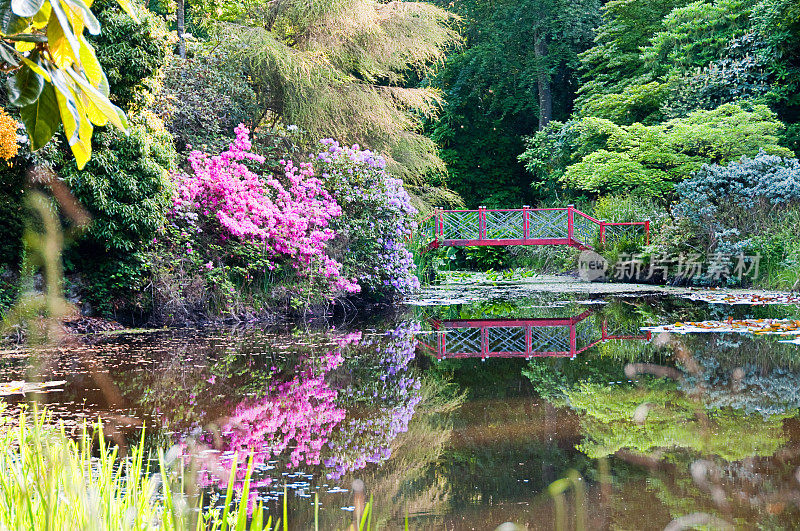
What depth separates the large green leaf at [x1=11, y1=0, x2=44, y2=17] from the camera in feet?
3.25

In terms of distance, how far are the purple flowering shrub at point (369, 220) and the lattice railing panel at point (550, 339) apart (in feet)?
11.9

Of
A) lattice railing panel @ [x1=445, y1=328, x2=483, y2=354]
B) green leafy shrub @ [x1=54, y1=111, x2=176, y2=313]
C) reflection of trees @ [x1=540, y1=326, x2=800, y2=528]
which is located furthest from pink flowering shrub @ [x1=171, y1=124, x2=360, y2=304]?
reflection of trees @ [x1=540, y1=326, x2=800, y2=528]

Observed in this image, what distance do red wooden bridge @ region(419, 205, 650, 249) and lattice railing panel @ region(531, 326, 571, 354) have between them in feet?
27.6

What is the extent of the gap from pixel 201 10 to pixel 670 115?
1084cm

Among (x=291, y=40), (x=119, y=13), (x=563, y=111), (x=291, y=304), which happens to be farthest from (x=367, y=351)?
(x=563, y=111)

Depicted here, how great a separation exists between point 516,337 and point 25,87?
7078 millimetres

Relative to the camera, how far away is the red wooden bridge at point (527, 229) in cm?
1769

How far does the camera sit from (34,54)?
1.20 meters

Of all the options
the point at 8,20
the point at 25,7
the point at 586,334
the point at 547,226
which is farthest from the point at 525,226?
the point at 25,7

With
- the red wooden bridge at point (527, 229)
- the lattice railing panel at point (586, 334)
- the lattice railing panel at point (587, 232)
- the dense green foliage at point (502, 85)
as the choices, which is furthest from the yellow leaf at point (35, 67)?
the dense green foliage at point (502, 85)

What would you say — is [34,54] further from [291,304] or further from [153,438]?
[291,304]

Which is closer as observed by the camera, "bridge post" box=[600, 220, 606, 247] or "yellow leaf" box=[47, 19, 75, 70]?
"yellow leaf" box=[47, 19, 75, 70]

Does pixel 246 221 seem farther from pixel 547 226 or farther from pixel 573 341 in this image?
pixel 547 226

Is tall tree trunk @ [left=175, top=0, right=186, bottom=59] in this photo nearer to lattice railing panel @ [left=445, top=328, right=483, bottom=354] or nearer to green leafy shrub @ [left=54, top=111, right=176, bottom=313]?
green leafy shrub @ [left=54, top=111, right=176, bottom=313]
